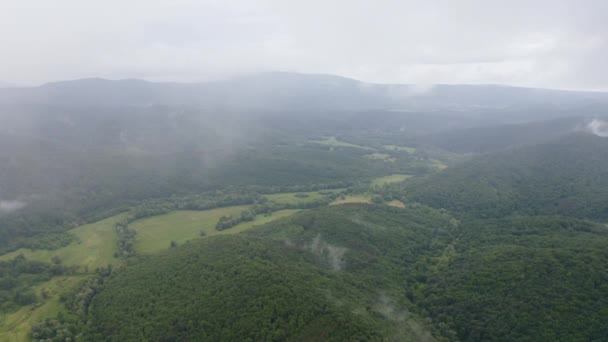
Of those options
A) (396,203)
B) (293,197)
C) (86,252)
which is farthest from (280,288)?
(293,197)

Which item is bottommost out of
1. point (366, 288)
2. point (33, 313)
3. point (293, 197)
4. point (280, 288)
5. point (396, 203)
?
point (33, 313)

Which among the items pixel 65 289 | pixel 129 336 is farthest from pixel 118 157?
pixel 129 336

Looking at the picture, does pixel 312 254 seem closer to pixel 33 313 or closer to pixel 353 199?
pixel 353 199

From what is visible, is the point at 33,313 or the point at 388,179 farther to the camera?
the point at 388,179

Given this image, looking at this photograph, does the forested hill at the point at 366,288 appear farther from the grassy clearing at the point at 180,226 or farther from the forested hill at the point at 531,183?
the forested hill at the point at 531,183

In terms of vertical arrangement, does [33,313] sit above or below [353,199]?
below

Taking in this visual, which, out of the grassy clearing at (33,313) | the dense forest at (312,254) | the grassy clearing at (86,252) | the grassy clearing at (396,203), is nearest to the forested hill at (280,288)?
the dense forest at (312,254)

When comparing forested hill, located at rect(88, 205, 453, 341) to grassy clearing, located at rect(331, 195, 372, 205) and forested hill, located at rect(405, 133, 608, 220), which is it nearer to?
forested hill, located at rect(405, 133, 608, 220)
